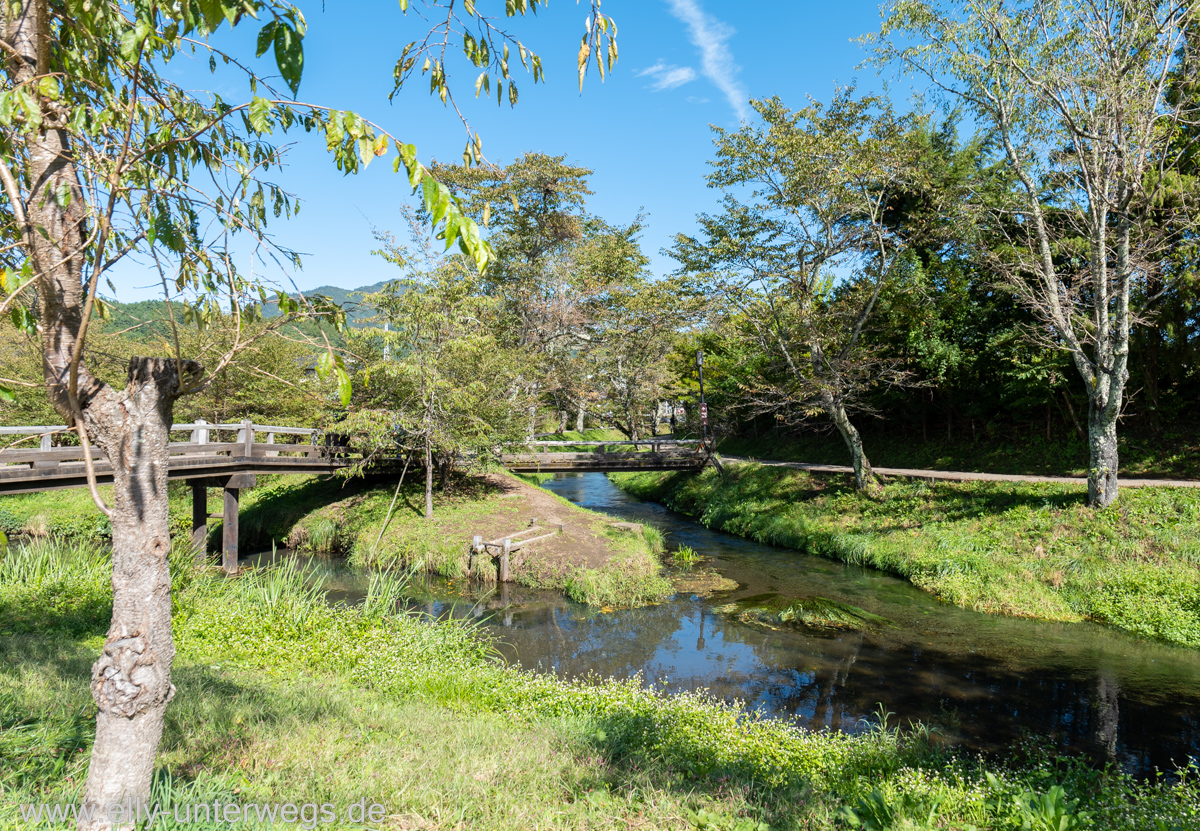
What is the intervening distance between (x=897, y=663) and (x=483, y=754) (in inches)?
306

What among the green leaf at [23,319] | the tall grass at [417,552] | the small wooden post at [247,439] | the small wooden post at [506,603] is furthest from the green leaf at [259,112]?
the small wooden post at [247,439]

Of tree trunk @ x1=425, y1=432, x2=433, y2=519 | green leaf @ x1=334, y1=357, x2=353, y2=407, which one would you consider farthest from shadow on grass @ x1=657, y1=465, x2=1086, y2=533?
green leaf @ x1=334, y1=357, x2=353, y2=407

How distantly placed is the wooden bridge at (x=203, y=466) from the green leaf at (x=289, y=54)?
12.8 meters

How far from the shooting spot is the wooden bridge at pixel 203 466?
11844 millimetres

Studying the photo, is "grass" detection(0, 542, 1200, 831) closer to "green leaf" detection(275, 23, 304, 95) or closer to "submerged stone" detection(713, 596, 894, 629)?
"green leaf" detection(275, 23, 304, 95)

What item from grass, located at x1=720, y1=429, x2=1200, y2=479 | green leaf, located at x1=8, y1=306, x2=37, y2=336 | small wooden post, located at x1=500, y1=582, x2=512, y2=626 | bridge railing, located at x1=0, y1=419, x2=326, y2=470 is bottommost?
small wooden post, located at x1=500, y1=582, x2=512, y2=626

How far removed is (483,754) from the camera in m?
4.84

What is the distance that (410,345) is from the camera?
18031 millimetres

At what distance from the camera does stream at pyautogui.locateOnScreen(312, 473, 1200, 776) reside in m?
7.84

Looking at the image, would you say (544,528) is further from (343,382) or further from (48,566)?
(343,382)

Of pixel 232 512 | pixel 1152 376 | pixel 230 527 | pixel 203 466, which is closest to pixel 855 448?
pixel 1152 376

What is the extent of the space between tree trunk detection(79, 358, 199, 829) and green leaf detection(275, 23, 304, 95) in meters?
1.55

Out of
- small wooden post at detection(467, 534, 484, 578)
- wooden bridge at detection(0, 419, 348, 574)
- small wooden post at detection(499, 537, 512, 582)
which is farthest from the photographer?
small wooden post at detection(467, 534, 484, 578)

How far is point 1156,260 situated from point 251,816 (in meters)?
21.5
